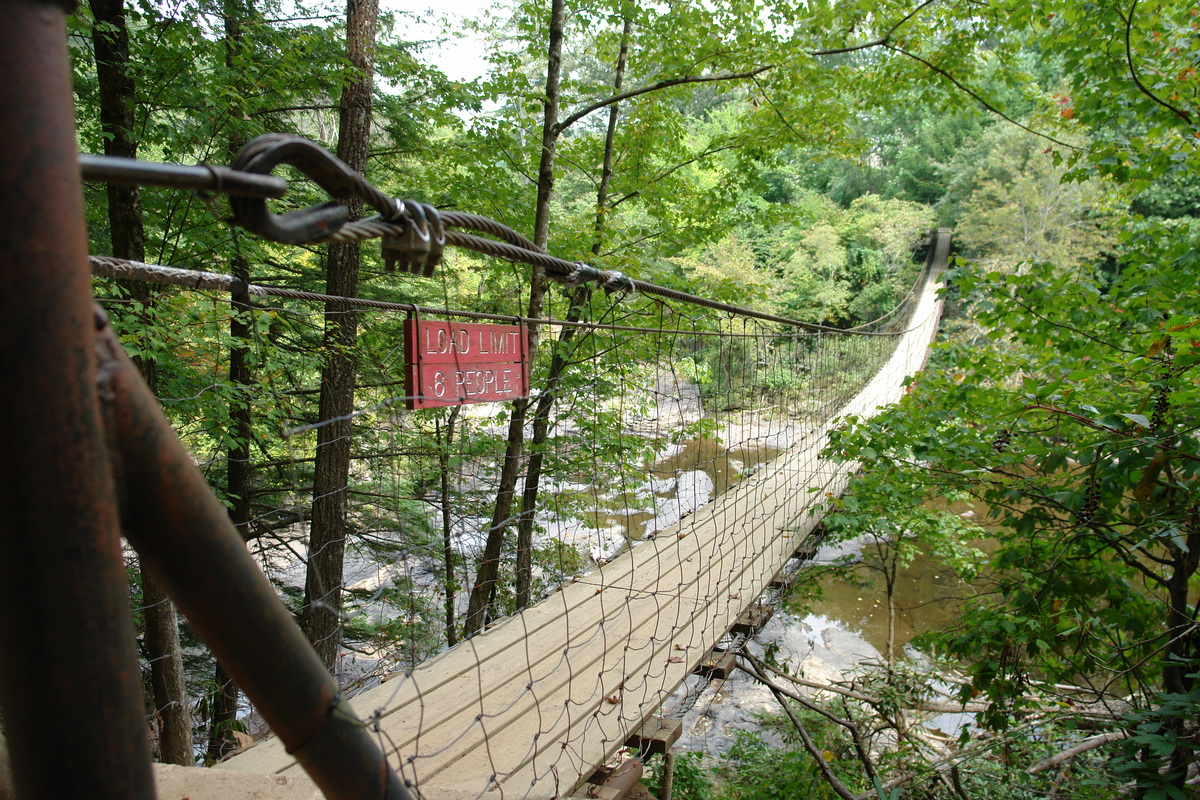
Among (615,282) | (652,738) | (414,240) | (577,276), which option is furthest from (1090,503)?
(414,240)

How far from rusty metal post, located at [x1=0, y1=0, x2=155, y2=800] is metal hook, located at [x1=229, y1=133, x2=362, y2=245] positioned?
0.40ft

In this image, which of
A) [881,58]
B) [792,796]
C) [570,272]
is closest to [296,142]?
[570,272]

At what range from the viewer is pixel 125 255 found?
2754 mm

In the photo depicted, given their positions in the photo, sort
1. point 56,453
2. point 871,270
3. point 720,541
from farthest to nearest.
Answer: point 871,270
point 720,541
point 56,453

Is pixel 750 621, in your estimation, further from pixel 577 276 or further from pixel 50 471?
pixel 50 471

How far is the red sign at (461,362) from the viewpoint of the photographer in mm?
1002

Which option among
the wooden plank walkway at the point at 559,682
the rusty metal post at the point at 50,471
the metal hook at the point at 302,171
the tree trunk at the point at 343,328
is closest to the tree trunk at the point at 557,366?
the tree trunk at the point at 343,328

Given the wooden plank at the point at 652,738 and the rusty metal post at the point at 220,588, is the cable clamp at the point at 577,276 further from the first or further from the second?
the wooden plank at the point at 652,738

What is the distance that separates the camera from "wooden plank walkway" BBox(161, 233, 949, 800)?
120 centimetres

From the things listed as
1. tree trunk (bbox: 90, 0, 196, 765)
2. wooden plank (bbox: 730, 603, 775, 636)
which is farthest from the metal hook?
tree trunk (bbox: 90, 0, 196, 765)

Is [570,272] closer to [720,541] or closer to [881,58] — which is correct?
[720,541]

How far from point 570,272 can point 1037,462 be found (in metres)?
1.76

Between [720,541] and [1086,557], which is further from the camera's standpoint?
[720,541]

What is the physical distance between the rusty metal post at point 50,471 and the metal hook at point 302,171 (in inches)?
4.8
